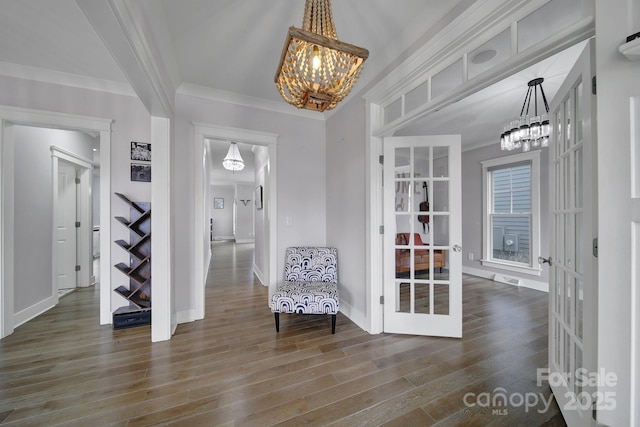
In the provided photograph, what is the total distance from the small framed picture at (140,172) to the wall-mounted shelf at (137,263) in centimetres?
25

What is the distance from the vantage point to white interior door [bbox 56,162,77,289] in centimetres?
370

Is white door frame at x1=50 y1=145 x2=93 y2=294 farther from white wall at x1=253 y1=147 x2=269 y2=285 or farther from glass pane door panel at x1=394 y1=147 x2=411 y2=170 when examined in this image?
glass pane door panel at x1=394 y1=147 x2=411 y2=170

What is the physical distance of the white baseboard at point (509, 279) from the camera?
3.82 meters

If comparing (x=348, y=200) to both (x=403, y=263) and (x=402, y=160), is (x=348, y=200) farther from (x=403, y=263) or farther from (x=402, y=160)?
(x=403, y=263)

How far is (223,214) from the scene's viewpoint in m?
11.2

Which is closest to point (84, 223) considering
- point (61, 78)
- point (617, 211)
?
point (61, 78)

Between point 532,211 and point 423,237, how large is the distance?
Result: 3041mm

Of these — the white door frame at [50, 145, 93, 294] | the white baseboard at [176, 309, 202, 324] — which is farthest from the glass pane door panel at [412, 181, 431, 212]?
the white door frame at [50, 145, 93, 294]

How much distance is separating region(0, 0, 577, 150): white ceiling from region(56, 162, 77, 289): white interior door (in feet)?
6.56

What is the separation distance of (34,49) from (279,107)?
87.4 inches

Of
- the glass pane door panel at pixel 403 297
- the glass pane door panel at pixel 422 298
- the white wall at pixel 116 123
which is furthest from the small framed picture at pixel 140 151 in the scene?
the glass pane door panel at pixel 422 298

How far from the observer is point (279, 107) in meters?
3.05

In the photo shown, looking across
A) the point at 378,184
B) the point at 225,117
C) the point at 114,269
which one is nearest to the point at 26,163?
the point at 114,269

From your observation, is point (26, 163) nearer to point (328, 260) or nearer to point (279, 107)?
point (279, 107)
